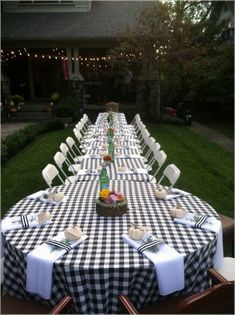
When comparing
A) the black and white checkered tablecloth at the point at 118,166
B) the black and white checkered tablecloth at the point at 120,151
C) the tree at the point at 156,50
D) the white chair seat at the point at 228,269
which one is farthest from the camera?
the tree at the point at 156,50

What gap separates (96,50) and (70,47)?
183 centimetres

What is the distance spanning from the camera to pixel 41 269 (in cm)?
293

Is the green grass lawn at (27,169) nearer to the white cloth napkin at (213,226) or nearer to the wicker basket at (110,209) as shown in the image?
the wicker basket at (110,209)

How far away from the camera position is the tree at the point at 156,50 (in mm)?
16094

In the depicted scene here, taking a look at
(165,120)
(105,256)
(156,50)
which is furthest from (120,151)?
(156,50)

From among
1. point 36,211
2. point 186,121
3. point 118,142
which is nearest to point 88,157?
point 118,142

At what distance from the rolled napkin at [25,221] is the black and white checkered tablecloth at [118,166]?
63.2 inches

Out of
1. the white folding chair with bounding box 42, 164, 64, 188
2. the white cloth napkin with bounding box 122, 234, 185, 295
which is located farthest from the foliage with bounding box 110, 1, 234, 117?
the white cloth napkin with bounding box 122, 234, 185, 295

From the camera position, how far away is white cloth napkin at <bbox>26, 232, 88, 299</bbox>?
9.54ft

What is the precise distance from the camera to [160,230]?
339 cm

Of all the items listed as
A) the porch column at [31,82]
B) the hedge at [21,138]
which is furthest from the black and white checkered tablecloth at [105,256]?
the porch column at [31,82]

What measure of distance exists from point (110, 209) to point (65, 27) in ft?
58.0

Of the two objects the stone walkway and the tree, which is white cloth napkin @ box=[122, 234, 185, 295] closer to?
the stone walkway

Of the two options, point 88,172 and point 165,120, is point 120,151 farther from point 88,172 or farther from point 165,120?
point 165,120
